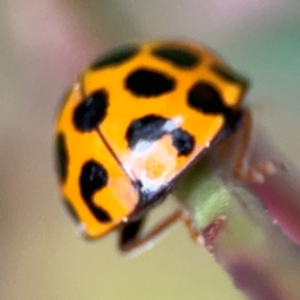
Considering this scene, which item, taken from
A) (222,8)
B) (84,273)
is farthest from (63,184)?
(222,8)

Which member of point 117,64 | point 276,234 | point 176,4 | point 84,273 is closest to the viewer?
point 276,234

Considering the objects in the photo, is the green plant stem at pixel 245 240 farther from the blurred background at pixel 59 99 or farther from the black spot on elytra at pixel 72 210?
the blurred background at pixel 59 99

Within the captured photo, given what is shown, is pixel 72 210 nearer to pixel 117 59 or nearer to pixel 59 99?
pixel 117 59

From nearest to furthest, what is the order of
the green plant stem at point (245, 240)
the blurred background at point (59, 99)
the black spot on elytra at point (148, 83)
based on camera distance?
1. the green plant stem at point (245, 240)
2. the black spot on elytra at point (148, 83)
3. the blurred background at point (59, 99)

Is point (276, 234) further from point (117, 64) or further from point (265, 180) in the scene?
point (117, 64)

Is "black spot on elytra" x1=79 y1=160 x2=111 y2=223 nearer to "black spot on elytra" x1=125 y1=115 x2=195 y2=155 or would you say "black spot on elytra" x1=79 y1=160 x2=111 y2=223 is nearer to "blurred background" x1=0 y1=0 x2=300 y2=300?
"black spot on elytra" x1=125 y1=115 x2=195 y2=155

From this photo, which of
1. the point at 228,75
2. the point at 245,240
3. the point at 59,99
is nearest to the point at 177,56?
the point at 228,75

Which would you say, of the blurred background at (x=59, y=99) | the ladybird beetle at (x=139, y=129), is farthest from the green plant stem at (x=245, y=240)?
the blurred background at (x=59, y=99)
